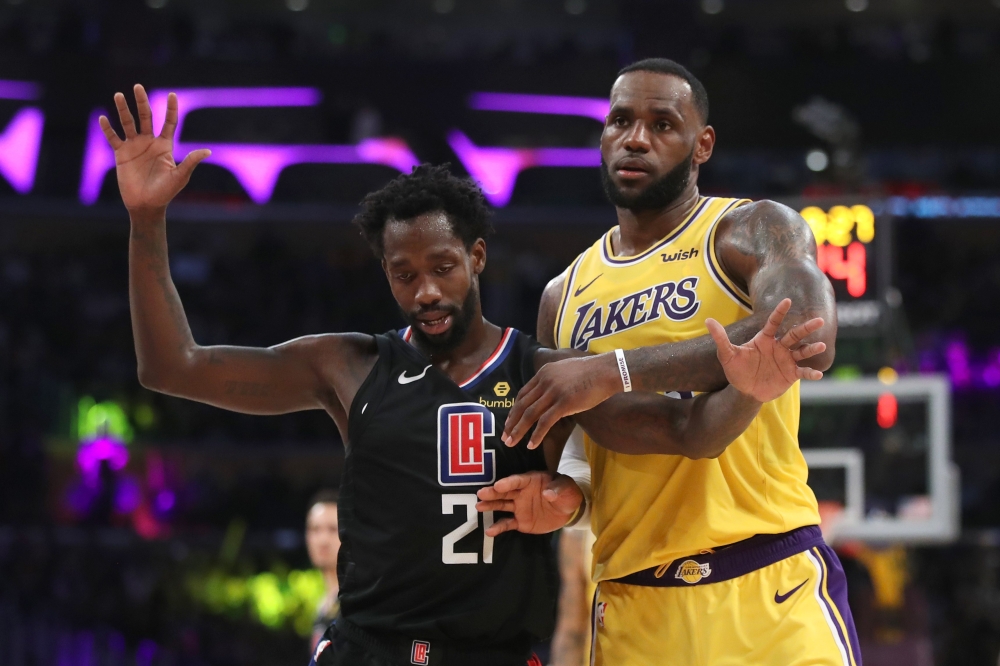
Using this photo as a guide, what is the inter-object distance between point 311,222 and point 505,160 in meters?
3.37

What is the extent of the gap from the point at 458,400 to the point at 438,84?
16.6 metres

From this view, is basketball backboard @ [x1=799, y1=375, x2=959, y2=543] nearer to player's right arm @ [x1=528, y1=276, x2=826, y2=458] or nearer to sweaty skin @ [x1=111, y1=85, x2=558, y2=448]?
player's right arm @ [x1=528, y1=276, x2=826, y2=458]

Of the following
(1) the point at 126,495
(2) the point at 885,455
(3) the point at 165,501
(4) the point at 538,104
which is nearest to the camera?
(2) the point at 885,455

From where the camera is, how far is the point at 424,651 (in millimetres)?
3113

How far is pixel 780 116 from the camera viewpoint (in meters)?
19.7

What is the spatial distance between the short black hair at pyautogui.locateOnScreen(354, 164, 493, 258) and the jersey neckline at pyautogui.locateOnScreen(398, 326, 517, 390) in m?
0.28

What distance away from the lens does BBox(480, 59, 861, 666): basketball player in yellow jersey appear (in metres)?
3.13

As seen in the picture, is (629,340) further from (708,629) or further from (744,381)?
(708,629)

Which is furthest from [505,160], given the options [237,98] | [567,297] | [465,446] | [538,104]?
[465,446]

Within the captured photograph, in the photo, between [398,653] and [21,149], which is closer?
[398,653]

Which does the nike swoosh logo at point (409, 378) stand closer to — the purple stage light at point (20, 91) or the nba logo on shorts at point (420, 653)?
the nba logo on shorts at point (420, 653)

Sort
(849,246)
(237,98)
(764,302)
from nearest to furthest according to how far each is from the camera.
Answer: (764,302) < (849,246) < (237,98)

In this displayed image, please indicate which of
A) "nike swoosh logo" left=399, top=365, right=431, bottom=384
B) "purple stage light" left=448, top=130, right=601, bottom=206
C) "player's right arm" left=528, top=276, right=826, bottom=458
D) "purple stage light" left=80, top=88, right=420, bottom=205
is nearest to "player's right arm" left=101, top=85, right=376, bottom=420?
"nike swoosh logo" left=399, top=365, right=431, bottom=384

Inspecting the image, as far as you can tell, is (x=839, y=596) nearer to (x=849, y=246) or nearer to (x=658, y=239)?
(x=658, y=239)
